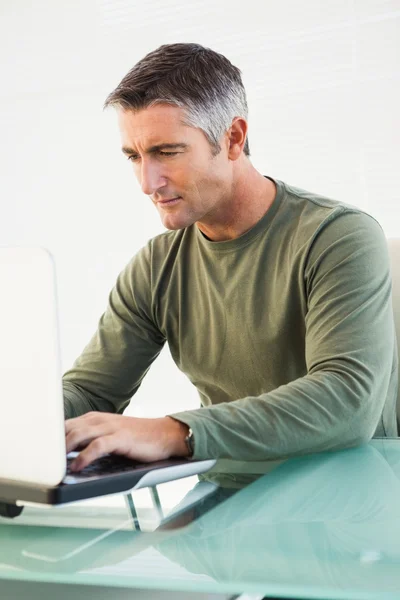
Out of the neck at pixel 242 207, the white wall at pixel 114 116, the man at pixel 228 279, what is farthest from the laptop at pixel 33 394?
the white wall at pixel 114 116

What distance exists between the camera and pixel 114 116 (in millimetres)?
3635

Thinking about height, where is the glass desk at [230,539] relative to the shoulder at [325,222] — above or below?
below

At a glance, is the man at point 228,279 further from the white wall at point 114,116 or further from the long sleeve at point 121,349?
the white wall at point 114,116

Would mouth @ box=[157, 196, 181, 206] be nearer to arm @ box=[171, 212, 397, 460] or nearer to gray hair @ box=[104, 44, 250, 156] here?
gray hair @ box=[104, 44, 250, 156]

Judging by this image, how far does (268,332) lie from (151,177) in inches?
14.0

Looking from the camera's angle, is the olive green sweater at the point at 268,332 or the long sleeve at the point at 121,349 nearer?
the olive green sweater at the point at 268,332

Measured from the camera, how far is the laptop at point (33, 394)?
80cm

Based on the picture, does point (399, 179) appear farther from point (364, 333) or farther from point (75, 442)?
point (75, 442)

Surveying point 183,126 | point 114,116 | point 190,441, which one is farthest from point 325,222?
point 114,116

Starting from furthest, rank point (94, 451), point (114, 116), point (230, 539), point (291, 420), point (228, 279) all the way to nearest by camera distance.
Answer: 1. point (114, 116)
2. point (228, 279)
3. point (291, 420)
4. point (94, 451)
5. point (230, 539)

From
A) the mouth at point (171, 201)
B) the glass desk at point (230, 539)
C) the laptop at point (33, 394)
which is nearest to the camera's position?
the glass desk at point (230, 539)

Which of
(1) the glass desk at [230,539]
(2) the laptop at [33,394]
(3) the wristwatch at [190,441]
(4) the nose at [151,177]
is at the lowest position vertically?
(1) the glass desk at [230,539]

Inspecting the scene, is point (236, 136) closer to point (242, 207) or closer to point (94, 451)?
point (242, 207)

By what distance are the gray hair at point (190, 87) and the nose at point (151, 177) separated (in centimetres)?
10
